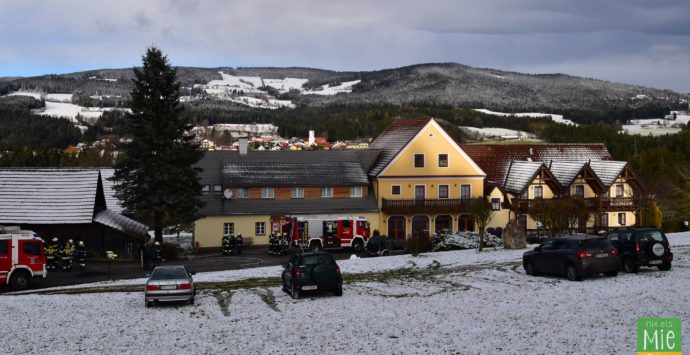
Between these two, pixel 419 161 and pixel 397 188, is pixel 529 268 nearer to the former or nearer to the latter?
pixel 397 188

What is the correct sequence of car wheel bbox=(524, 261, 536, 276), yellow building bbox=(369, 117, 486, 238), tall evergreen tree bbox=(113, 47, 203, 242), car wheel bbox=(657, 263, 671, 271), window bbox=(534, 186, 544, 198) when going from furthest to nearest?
window bbox=(534, 186, 544, 198)
yellow building bbox=(369, 117, 486, 238)
tall evergreen tree bbox=(113, 47, 203, 242)
car wheel bbox=(524, 261, 536, 276)
car wheel bbox=(657, 263, 671, 271)

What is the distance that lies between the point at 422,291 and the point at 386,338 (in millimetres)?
7524

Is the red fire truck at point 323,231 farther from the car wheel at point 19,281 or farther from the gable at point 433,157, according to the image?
the car wheel at point 19,281

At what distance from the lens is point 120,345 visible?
16781mm

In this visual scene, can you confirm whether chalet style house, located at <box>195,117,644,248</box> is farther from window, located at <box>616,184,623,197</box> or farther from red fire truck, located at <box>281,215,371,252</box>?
red fire truck, located at <box>281,215,371,252</box>

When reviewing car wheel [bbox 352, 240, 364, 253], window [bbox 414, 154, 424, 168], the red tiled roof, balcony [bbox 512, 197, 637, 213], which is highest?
the red tiled roof

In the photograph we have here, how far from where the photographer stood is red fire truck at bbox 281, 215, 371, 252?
149 ft

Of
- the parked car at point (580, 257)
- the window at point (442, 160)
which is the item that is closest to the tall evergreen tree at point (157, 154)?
the window at point (442, 160)

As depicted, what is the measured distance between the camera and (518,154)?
64.1 meters

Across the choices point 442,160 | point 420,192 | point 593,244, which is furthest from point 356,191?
point 593,244

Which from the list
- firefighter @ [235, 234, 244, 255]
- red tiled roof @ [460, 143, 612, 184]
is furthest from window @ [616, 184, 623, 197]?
firefighter @ [235, 234, 244, 255]

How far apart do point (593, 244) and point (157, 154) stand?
97.6 feet

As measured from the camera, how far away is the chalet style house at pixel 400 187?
52281 mm

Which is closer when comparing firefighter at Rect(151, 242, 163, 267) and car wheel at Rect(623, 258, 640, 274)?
car wheel at Rect(623, 258, 640, 274)
